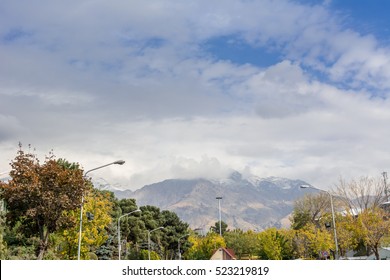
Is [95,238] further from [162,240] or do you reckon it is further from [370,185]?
[162,240]

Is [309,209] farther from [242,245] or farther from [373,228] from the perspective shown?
[373,228]

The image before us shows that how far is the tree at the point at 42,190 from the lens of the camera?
3338cm

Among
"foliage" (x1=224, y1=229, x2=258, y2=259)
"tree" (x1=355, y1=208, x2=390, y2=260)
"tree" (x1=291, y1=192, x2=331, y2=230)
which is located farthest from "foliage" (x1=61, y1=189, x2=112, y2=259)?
"foliage" (x1=224, y1=229, x2=258, y2=259)

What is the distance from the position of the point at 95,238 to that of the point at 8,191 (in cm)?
1065

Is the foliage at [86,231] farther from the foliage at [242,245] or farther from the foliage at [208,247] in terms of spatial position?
the foliage at [242,245]

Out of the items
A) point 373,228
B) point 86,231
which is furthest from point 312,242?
point 86,231

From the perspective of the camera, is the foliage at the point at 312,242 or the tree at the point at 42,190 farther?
the foliage at the point at 312,242

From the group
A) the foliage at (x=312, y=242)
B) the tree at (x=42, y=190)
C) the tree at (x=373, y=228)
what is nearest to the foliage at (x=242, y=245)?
the foliage at (x=312, y=242)

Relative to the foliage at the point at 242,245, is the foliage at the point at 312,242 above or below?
below

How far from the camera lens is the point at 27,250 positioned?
4003 centimetres

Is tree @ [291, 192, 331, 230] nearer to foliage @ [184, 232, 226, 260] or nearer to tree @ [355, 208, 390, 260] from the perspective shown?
foliage @ [184, 232, 226, 260]

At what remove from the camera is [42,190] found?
33.6m

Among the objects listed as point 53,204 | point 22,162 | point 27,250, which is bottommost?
point 27,250
